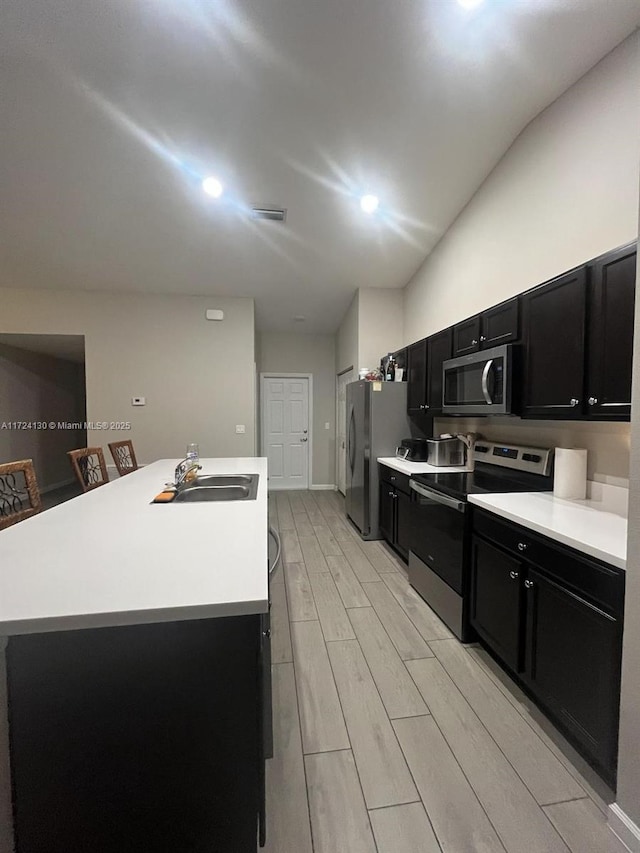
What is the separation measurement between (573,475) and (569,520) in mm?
433

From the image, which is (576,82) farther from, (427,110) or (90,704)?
(90,704)

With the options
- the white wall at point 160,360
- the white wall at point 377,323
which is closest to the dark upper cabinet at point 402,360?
the white wall at point 377,323

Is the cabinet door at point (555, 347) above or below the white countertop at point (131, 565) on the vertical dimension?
above

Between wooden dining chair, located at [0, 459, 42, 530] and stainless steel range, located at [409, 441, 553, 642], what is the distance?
6.91ft

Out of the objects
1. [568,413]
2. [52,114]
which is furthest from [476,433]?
[52,114]

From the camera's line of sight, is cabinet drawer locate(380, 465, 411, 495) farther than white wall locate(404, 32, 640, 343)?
Yes

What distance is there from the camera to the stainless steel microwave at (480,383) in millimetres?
2058

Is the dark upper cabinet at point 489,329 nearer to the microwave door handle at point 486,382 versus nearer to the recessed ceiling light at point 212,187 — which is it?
the microwave door handle at point 486,382

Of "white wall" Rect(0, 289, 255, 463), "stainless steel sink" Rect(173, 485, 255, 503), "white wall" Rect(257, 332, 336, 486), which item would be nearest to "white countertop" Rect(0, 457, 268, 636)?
"stainless steel sink" Rect(173, 485, 255, 503)

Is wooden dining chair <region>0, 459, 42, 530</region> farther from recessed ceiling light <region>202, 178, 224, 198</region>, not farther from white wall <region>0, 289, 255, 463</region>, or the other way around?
white wall <region>0, 289, 255, 463</region>

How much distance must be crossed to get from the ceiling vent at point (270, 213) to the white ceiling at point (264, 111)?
0.27ft

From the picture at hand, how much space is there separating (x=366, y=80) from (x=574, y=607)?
2.64 meters

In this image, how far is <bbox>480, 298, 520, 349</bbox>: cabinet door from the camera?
2.07 m

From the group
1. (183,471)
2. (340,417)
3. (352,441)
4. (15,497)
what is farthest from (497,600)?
(340,417)
